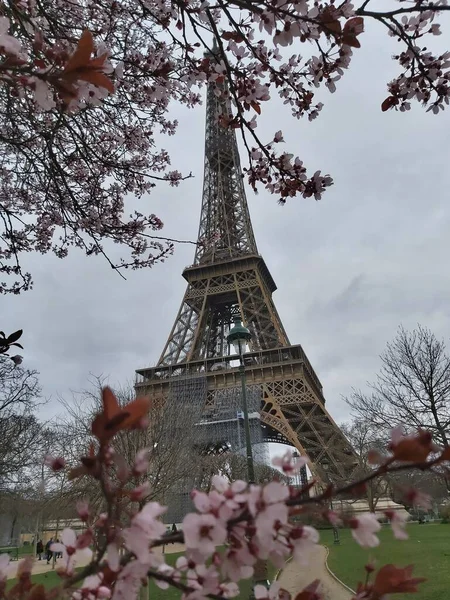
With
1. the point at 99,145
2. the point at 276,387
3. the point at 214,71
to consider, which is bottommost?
the point at 214,71

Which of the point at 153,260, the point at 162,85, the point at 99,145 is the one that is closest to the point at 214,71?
the point at 162,85

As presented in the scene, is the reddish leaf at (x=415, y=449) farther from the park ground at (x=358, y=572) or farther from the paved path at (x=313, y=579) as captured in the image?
the paved path at (x=313, y=579)

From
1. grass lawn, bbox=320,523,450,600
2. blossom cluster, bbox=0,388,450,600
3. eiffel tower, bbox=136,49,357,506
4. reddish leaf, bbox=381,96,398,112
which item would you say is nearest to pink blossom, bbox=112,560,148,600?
blossom cluster, bbox=0,388,450,600

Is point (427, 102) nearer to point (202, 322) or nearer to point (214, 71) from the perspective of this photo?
point (214, 71)

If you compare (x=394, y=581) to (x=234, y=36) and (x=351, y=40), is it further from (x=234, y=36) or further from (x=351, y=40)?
(x=234, y=36)

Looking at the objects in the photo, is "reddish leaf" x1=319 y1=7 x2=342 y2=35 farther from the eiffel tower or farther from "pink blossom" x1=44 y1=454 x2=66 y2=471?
the eiffel tower

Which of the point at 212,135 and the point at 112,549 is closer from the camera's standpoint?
the point at 112,549
